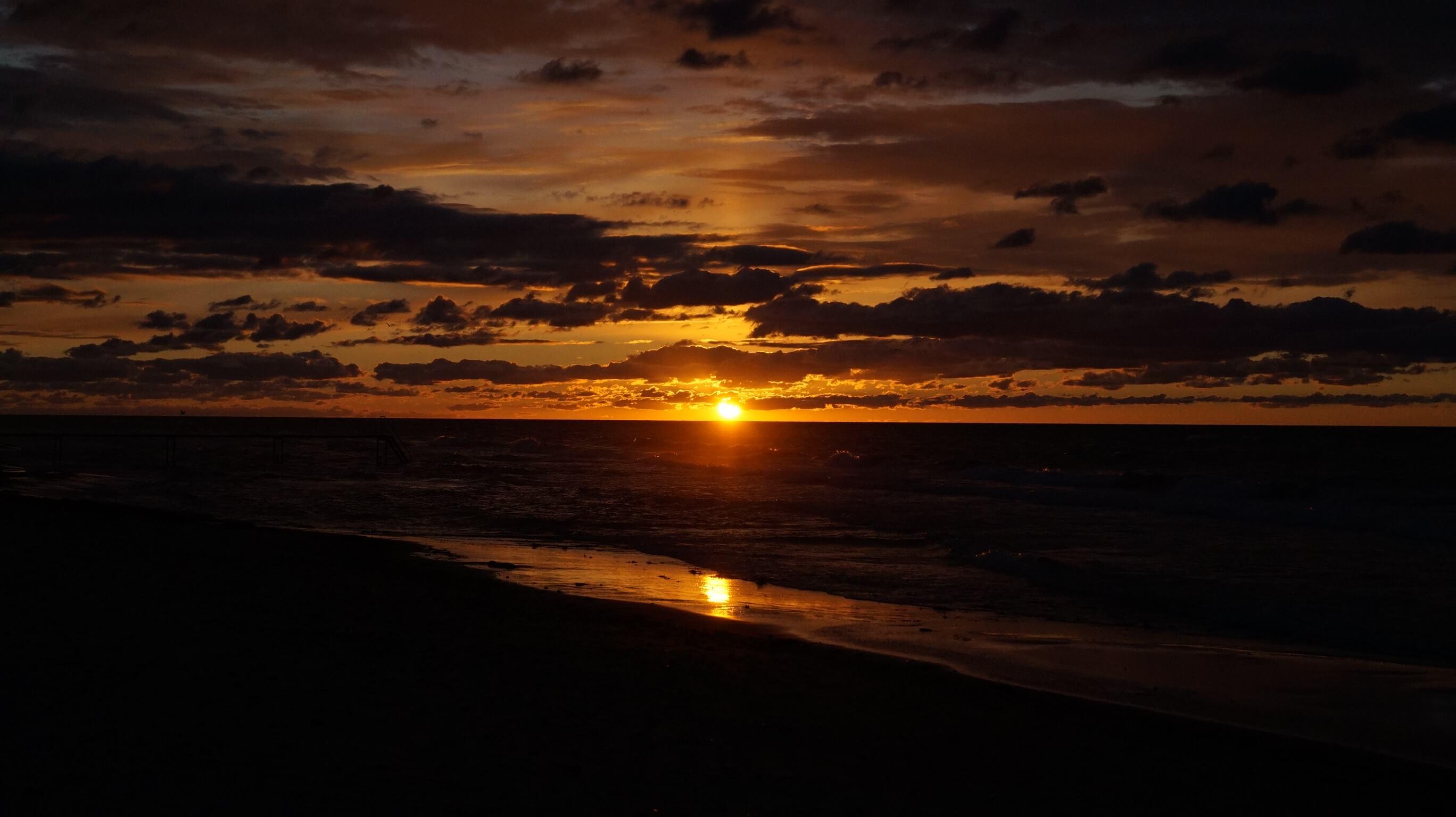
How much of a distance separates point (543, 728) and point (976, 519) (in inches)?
1032

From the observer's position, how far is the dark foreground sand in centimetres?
682

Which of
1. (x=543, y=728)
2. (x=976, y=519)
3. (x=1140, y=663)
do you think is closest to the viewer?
(x=543, y=728)

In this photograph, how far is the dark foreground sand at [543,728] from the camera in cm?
682

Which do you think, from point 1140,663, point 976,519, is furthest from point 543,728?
point 976,519

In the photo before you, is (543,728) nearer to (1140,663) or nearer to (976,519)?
(1140,663)

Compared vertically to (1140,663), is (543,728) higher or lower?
lower

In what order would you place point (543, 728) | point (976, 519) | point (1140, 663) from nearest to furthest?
point (543, 728) → point (1140, 663) → point (976, 519)

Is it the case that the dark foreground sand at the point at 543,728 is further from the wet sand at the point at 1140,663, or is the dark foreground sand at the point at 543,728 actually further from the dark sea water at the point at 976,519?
the dark sea water at the point at 976,519

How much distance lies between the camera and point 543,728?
27.4 feet

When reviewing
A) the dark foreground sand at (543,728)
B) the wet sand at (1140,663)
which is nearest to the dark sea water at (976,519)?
the wet sand at (1140,663)

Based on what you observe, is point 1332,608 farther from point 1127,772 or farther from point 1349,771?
point 1127,772

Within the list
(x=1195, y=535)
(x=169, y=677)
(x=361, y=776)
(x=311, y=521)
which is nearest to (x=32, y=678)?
(x=169, y=677)

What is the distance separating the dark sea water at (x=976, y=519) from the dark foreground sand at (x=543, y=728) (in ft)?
19.6

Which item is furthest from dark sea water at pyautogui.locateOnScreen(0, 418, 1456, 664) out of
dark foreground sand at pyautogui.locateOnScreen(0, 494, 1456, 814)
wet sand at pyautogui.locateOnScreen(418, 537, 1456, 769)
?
dark foreground sand at pyautogui.locateOnScreen(0, 494, 1456, 814)
